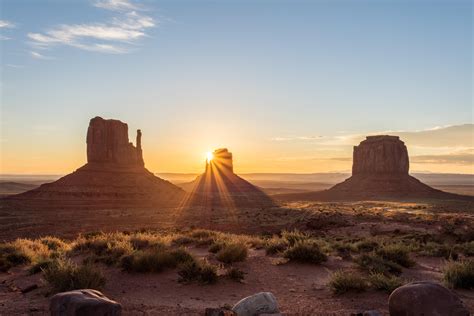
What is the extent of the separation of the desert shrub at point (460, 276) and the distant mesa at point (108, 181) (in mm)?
74096

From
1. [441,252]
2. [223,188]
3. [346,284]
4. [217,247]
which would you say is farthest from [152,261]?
[223,188]

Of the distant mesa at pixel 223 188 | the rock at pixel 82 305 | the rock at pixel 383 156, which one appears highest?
the rock at pixel 383 156

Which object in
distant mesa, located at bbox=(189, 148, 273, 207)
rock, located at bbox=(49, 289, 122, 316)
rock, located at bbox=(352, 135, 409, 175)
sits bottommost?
distant mesa, located at bbox=(189, 148, 273, 207)

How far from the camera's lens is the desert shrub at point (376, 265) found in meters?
13.3

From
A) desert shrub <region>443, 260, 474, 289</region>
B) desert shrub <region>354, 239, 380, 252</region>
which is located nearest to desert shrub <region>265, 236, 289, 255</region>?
desert shrub <region>354, 239, 380, 252</region>

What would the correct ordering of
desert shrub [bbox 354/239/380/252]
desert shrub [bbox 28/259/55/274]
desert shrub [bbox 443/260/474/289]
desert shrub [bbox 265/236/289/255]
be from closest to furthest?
1. desert shrub [bbox 443/260/474/289]
2. desert shrub [bbox 28/259/55/274]
3. desert shrub [bbox 265/236/289/255]
4. desert shrub [bbox 354/239/380/252]

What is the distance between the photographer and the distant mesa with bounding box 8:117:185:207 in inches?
3314

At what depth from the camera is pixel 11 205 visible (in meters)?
75.9

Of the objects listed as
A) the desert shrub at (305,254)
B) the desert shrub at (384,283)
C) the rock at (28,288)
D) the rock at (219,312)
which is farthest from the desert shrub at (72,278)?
the desert shrub at (384,283)

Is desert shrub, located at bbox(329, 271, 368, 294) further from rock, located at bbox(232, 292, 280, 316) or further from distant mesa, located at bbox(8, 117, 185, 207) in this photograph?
distant mesa, located at bbox(8, 117, 185, 207)

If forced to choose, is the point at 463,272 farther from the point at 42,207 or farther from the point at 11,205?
the point at 11,205

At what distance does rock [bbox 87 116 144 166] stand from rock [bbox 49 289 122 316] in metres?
103

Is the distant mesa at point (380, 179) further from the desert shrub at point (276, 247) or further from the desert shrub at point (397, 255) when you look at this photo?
the desert shrub at point (397, 255)

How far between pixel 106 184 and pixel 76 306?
89292 millimetres
